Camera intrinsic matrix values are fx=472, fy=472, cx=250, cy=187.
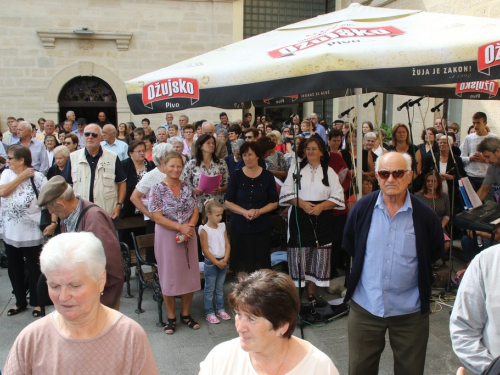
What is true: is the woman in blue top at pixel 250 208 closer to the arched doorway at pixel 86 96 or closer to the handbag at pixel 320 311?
the handbag at pixel 320 311

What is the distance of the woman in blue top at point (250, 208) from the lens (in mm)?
5352

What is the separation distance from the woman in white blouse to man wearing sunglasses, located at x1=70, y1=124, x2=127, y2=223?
82.6 inches

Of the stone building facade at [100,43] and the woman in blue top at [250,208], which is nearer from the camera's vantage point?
the woman in blue top at [250,208]

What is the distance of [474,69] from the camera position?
3.64 meters

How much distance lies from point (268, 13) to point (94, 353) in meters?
17.0

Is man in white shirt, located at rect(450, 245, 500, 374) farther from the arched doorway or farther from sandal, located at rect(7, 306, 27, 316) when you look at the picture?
the arched doorway

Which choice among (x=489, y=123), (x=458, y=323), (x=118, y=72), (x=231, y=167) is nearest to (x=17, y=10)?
(x=118, y=72)

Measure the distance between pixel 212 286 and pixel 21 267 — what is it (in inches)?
88.6

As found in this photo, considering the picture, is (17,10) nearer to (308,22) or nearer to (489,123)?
(308,22)

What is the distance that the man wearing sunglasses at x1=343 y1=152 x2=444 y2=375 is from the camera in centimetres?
314

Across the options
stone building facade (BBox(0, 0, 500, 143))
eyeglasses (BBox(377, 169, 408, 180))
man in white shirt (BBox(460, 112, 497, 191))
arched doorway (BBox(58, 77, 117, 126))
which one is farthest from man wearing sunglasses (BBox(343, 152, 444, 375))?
arched doorway (BBox(58, 77, 117, 126))

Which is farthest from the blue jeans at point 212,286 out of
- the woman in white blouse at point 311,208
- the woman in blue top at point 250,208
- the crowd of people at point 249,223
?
the woman in white blouse at point 311,208

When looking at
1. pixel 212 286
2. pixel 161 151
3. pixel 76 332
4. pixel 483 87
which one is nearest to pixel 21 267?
pixel 161 151

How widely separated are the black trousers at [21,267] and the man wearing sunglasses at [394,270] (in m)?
3.76
